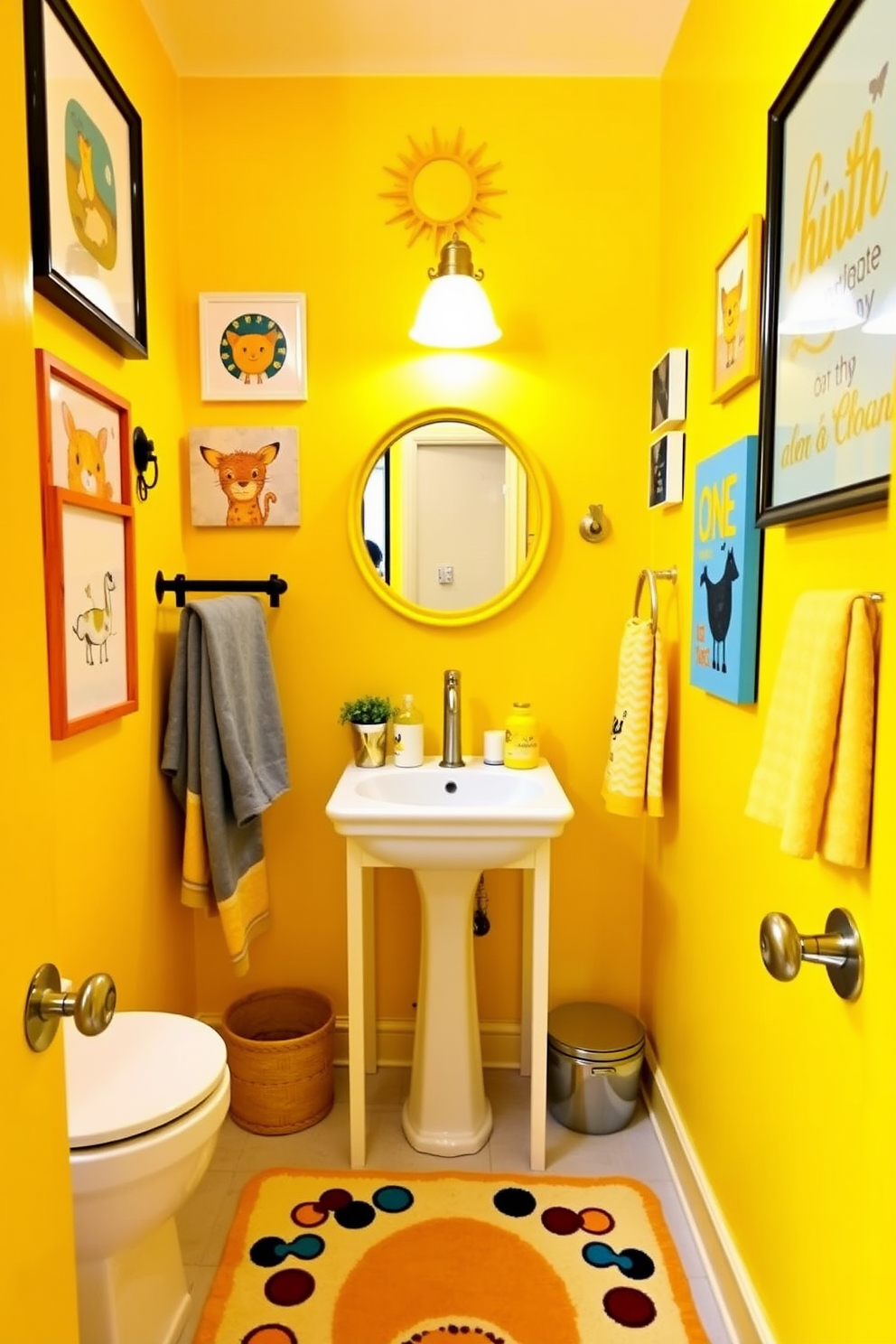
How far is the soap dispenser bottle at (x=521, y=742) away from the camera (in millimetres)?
2170

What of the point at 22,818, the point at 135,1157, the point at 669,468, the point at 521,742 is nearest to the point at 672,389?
the point at 669,468

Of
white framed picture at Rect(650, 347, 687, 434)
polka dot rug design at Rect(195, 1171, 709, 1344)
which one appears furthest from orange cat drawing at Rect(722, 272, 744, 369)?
polka dot rug design at Rect(195, 1171, 709, 1344)

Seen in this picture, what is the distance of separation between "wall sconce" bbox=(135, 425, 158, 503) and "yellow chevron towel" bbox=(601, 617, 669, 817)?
1145mm

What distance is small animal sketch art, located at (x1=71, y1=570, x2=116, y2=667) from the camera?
1550 millimetres

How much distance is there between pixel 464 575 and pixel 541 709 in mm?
416

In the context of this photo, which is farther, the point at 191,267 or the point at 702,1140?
the point at 191,267

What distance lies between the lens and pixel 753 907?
143cm

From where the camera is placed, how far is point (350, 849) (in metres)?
1.88

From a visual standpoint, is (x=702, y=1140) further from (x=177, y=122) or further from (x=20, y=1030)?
(x=177, y=122)

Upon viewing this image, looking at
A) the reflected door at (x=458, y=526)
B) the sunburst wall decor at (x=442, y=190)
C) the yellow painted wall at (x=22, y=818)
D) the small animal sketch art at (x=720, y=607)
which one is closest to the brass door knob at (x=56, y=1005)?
the yellow painted wall at (x=22, y=818)

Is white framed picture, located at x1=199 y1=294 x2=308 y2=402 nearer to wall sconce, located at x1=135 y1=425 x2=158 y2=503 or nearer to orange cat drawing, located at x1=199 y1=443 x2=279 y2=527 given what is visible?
orange cat drawing, located at x1=199 y1=443 x2=279 y2=527

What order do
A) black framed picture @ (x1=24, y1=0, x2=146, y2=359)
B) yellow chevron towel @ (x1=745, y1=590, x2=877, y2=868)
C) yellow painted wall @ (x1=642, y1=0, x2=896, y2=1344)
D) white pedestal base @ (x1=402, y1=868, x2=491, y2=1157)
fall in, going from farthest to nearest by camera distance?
white pedestal base @ (x1=402, y1=868, x2=491, y2=1157) < black framed picture @ (x1=24, y1=0, x2=146, y2=359) < yellow chevron towel @ (x1=745, y1=590, x2=877, y2=868) < yellow painted wall @ (x1=642, y1=0, x2=896, y2=1344)

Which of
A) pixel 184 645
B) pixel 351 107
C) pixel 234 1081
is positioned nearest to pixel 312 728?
pixel 184 645

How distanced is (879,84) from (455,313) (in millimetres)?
1205
